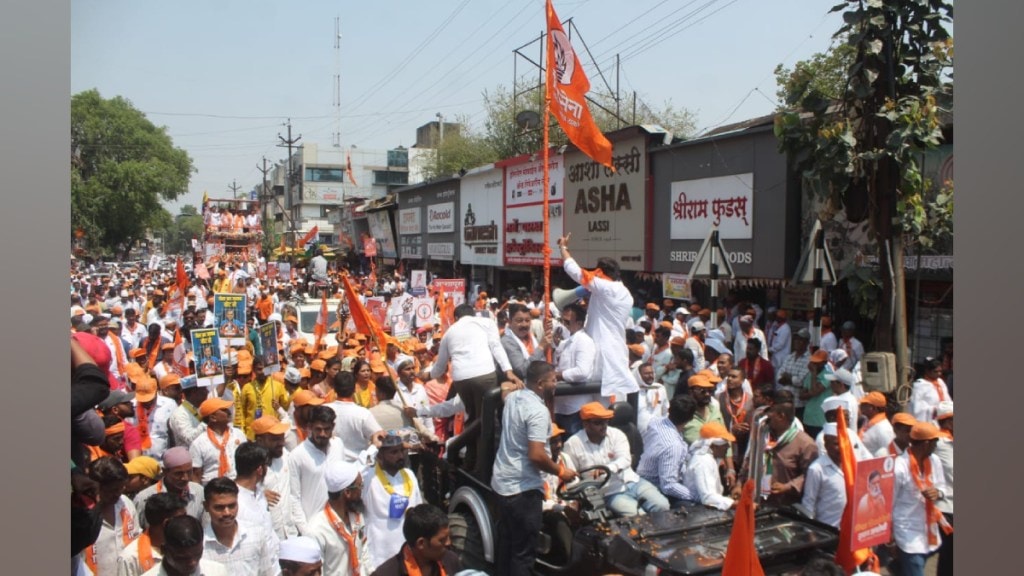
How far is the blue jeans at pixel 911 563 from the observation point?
534 cm

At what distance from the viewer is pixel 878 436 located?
250 inches

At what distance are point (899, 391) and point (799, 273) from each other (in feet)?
4.98

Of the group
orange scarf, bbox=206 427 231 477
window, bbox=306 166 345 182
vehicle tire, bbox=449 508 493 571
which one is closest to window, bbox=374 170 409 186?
window, bbox=306 166 345 182

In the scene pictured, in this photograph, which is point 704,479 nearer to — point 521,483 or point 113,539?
point 521,483

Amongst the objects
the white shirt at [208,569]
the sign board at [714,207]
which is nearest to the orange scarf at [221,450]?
the white shirt at [208,569]

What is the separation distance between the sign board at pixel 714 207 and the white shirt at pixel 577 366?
8490 millimetres

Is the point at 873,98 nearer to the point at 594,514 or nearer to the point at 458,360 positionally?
the point at 458,360

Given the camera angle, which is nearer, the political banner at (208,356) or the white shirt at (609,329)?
the white shirt at (609,329)

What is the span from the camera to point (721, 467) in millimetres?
6152

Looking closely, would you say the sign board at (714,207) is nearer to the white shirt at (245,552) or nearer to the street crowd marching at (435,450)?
the street crowd marching at (435,450)

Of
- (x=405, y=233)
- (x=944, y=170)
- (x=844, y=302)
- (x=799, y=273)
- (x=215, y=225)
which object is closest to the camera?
(x=799, y=273)

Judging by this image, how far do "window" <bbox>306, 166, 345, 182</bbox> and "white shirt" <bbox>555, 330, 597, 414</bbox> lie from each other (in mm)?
49185

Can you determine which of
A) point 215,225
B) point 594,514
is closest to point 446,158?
point 215,225

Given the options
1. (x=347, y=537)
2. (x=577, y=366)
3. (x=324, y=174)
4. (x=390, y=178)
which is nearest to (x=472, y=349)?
(x=577, y=366)
